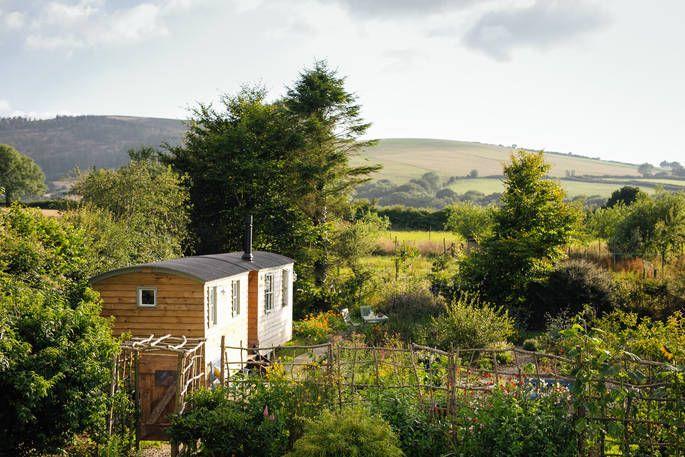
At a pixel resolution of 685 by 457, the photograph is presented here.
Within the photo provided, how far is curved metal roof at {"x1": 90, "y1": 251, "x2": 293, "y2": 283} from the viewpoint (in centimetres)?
1247

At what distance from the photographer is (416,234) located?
133ft

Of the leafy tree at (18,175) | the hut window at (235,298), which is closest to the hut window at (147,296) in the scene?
the hut window at (235,298)

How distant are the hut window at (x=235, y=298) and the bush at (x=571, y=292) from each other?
9623mm

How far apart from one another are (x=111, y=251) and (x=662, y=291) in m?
15.6

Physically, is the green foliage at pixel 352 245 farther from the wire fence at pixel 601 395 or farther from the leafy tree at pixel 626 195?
the leafy tree at pixel 626 195

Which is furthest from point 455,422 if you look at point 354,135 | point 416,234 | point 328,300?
point 416,234

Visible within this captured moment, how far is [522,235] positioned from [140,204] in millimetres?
12250

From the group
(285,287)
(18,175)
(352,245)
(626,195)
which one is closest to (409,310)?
(285,287)

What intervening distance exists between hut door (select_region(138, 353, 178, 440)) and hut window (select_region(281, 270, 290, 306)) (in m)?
8.77

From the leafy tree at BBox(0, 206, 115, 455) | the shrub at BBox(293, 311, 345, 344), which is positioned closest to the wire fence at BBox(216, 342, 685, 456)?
the leafy tree at BBox(0, 206, 115, 455)

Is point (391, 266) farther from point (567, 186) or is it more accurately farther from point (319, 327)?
point (567, 186)

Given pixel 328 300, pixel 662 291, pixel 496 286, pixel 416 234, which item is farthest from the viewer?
pixel 416 234

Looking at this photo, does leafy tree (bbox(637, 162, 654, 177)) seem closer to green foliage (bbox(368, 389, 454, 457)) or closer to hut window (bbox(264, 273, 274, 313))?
hut window (bbox(264, 273, 274, 313))

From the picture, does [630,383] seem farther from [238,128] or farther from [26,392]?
[238,128]
